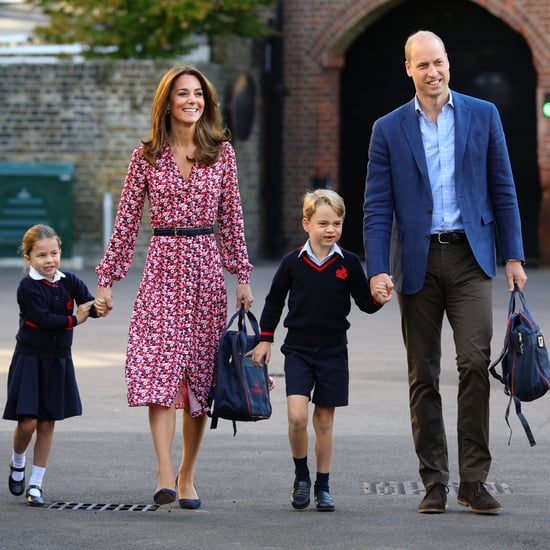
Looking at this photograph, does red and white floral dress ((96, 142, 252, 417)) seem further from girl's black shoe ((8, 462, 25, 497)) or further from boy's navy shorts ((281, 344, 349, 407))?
girl's black shoe ((8, 462, 25, 497))

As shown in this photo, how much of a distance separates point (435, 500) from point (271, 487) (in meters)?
0.95

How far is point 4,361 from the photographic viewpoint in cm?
1223

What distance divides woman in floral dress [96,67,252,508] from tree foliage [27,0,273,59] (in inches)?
627

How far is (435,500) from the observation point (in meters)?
6.49

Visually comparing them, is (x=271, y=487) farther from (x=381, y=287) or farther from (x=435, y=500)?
(x=381, y=287)

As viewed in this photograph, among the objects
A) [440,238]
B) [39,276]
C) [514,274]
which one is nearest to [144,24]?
[39,276]

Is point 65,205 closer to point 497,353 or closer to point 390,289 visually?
point 497,353

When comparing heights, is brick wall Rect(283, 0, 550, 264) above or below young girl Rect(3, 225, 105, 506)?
above

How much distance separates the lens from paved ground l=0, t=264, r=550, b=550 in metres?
5.93

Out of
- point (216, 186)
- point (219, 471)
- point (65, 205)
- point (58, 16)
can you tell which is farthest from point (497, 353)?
point (58, 16)

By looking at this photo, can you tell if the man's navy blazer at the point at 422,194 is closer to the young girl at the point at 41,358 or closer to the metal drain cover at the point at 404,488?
the metal drain cover at the point at 404,488

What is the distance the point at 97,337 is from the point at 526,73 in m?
12.8

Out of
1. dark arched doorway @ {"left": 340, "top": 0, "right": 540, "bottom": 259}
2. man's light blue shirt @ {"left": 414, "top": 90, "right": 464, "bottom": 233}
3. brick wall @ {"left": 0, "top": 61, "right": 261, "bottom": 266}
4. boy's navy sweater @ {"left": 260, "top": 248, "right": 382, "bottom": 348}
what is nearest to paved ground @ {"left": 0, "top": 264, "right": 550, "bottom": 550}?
boy's navy sweater @ {"left": 260, "top": 248, "right": 382, "bottom": 348}

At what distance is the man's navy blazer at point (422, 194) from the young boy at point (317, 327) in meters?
0.17
